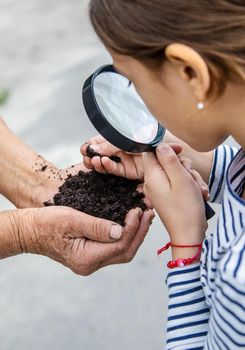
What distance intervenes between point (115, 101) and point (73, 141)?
4.55 feet

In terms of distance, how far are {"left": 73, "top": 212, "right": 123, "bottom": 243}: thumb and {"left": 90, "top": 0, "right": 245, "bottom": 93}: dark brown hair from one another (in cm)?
51

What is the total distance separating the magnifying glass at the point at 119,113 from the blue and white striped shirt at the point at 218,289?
0.76ft

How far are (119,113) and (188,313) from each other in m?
0.41

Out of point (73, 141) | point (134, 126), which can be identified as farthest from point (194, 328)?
point (73, 141)

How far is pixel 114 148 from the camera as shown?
1.43 meters

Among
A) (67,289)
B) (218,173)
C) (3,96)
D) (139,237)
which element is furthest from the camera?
(3,96)

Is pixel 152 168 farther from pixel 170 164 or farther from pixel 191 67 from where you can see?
pixel 191 67

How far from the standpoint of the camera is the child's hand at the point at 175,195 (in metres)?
1.13

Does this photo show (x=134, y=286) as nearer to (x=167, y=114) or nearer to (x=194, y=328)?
(x=194, y=328)

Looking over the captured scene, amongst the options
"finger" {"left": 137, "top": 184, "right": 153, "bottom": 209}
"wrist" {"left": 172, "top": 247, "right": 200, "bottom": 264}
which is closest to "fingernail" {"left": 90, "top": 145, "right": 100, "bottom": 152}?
"finger" {"left": 137, "top": 184, "right": 153, "bottom": 209}

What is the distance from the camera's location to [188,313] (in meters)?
1.08

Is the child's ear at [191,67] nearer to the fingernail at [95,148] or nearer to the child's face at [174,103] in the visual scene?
the child's face at [174,103]

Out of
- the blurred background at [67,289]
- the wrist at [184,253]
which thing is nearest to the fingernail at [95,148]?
the wrist at [184,253]

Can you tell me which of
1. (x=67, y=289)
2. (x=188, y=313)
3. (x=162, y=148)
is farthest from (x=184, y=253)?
(x=67, y=289)
